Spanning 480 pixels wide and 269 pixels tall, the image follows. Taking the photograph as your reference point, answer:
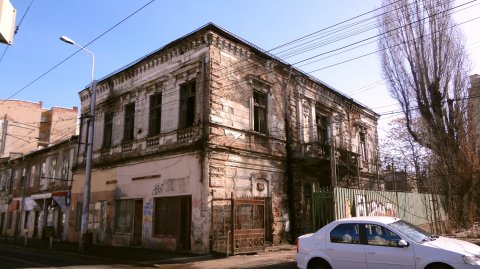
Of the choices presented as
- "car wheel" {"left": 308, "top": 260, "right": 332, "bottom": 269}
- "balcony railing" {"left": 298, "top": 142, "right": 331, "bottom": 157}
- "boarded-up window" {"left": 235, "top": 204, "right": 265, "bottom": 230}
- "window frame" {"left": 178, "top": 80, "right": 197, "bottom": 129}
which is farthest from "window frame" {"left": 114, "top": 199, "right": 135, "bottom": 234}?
"car wheel" {"left": 308, "top": 260, "right": 332, "bottom": 269}

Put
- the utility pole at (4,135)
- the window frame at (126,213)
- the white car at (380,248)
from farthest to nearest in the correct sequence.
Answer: the utility pole at (4,135) < the window frame at (126,213) < the white car at (380,248)

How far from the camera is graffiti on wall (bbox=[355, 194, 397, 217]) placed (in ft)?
57.5

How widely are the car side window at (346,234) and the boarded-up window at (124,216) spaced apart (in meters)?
12.7

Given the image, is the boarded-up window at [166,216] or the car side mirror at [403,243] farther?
the boarded-up window at [166,216]

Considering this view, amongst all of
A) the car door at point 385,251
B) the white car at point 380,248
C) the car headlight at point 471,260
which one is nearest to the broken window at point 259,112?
the white car at point 380,248

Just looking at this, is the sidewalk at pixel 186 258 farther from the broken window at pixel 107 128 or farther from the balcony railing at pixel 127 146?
the broken window at pixel 107 128

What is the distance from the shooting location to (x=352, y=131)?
2592 centimetres

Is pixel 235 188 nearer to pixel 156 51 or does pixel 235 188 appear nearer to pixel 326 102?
pixel 156 51

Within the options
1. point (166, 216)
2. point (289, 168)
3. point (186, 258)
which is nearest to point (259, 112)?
point (289, 168)

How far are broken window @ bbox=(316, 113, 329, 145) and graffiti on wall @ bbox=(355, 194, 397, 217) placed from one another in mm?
5045

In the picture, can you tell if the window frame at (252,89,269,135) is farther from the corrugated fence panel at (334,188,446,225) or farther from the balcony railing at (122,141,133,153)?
the balcony railing at (122,141,133,153)

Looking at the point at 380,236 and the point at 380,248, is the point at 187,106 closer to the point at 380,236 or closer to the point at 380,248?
the point at 380,236

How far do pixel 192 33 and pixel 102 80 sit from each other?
874 cm

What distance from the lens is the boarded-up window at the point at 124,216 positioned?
737 inches
